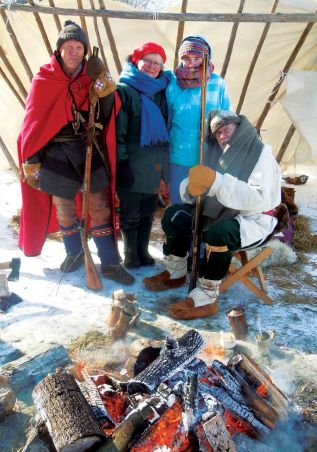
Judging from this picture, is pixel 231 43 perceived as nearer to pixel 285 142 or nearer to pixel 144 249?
pixel 285 142

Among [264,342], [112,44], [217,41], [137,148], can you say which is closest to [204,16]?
[217,41]

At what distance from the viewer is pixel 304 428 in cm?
194

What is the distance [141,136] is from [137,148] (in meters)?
0.12

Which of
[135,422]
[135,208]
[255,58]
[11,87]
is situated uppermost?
[255,58]

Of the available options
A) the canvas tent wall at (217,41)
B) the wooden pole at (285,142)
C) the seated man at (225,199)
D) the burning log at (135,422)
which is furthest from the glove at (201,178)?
the wooden pole at (285,142)

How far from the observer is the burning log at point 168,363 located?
195cm

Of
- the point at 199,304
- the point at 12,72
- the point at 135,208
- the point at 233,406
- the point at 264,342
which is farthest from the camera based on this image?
the point at 12,72

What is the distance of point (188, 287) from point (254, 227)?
84 centimetres

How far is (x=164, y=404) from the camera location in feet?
5.92

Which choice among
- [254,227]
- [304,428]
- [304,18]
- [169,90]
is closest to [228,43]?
[304,18]

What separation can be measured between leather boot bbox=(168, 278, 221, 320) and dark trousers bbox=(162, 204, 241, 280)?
→ 0.07 m

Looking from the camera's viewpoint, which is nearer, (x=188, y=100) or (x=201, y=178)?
(x=201, y=178)

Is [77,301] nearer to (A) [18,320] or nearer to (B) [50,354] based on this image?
(A) [18,320]

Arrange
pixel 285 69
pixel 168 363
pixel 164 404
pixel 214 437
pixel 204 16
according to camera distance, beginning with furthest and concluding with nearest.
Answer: pixel 285 69 < pixel 204 16 < pixel 168 363 < pixel 164 404 < pixel 214 437
